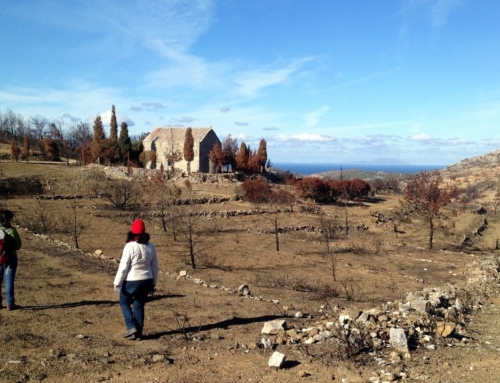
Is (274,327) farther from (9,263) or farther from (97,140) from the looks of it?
(97,140)

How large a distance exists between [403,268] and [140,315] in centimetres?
1607

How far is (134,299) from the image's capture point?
6.50m

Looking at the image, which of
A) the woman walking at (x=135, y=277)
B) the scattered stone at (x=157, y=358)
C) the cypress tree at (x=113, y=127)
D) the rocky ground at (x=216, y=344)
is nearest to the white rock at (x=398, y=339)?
the rocky ground at (x=216, y=344)

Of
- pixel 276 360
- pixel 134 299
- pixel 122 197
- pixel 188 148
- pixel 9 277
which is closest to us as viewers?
pixel 276 360

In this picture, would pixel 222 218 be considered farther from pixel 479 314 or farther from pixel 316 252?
pixel 479 314

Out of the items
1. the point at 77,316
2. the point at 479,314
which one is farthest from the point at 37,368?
the point at 479,314

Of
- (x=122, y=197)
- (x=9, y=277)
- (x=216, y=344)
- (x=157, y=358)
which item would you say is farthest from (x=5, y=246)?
(x=122, y=197)

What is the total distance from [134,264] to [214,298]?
4053 mm

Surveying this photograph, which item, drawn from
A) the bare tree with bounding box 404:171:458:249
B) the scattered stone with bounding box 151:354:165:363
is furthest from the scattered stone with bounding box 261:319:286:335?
the bare tree with bounding box 404:171:458:249

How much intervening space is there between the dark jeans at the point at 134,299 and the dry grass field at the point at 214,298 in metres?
0.34

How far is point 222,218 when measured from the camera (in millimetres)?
32031

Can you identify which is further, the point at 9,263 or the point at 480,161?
the point at 480,161

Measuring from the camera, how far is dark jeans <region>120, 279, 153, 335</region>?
6406 millimetres

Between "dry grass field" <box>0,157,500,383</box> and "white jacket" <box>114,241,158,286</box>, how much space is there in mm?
1079
